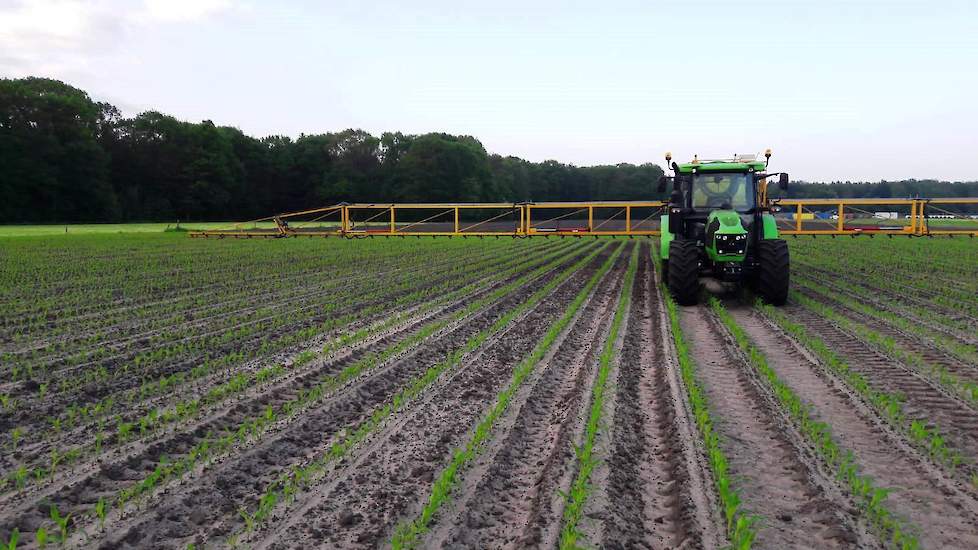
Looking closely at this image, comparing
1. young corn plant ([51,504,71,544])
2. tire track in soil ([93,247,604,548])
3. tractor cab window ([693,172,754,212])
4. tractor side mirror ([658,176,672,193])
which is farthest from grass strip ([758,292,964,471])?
young corn plant ([51,504,71,544])

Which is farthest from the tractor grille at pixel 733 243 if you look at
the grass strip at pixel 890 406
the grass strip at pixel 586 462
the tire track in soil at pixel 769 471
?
the tire track in soil at pixel 769 471

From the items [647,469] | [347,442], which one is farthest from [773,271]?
[347,442]

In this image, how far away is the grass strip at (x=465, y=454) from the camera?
11.1 ft

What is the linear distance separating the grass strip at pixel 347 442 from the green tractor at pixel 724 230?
3.62 metres

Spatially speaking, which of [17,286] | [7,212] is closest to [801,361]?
[17,286]

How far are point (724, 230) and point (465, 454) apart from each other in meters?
7.35

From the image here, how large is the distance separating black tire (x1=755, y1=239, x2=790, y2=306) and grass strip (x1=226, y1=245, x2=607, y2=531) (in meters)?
4.52

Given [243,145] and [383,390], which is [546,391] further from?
[243,145]

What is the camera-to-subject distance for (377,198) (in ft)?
235

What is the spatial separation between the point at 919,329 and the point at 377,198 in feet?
217

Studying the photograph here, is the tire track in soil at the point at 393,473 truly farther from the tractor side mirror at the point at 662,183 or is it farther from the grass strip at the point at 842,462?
the tractor side mirror at the point at 662,183

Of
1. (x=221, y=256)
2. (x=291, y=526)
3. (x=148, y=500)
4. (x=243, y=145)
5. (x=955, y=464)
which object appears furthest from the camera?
(x=243, y=145)

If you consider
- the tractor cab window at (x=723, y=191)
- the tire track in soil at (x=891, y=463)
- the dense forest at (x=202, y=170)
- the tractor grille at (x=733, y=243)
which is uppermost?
the dense forest at (x=202, y=170)

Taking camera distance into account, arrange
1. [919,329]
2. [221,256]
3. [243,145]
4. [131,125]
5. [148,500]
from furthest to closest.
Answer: [243,145] → [131,125] → [221,256] → [919,329] → [148,500]
